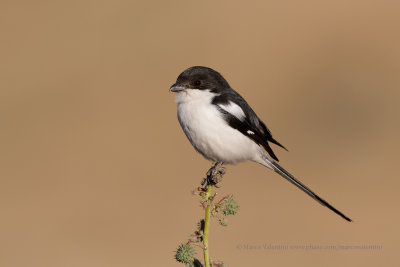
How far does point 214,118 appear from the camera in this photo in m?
4.46

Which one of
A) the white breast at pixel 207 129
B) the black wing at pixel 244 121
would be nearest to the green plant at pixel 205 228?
the white breast at pixel 207 129

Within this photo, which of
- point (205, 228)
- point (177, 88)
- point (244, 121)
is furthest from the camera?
point (244, 121)

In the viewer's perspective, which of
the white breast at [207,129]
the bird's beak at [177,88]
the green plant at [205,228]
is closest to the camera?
the green plant at [205,228]

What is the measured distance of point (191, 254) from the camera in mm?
2375

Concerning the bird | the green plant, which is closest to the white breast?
the bird

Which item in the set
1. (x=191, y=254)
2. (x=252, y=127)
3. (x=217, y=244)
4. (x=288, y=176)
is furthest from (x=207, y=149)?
(x=217, y=244)

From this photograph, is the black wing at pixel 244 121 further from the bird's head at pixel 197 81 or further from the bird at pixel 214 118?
the bird's head at pixel 197 81

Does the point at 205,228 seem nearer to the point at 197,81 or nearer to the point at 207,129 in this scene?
the point at 207,129

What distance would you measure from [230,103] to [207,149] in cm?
48

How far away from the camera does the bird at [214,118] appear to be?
14.6ft

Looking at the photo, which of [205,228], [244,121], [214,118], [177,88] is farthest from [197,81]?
[205,228]

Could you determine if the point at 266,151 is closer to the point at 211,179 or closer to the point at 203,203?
the point at 211,179

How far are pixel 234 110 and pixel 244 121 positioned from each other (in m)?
0.16

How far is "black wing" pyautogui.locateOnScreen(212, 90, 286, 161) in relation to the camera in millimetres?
4562
